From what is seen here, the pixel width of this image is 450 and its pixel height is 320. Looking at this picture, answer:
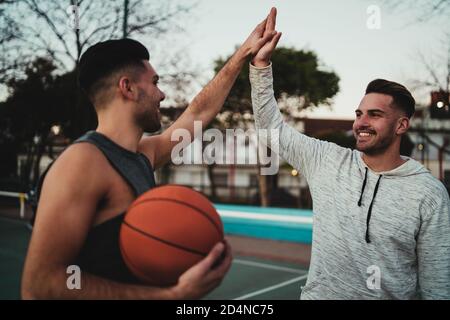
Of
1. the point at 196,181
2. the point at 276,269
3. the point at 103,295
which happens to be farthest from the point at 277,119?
the point at 196,181

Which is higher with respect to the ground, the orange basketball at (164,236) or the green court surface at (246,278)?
the orange basketball at (164,236)

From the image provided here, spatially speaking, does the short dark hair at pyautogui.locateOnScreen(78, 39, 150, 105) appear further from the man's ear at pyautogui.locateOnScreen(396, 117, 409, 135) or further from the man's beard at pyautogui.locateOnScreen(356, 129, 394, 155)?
the man's ear at pyautogui.locateOnScreen(396, 117, 409, 135)

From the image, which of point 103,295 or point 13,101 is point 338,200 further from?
point 13,101

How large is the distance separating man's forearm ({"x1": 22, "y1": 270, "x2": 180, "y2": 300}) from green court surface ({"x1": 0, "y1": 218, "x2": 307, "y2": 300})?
543cm

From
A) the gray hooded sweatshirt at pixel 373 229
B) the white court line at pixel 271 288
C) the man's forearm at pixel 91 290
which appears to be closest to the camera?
the man's forearm at pixel 91 290

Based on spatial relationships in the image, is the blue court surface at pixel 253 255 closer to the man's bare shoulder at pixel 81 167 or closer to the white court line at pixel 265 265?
the white court line at pixel 265 265

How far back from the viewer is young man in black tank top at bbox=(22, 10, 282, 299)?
1.33 metres

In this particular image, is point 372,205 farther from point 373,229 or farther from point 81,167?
point 81,167

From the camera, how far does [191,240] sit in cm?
142

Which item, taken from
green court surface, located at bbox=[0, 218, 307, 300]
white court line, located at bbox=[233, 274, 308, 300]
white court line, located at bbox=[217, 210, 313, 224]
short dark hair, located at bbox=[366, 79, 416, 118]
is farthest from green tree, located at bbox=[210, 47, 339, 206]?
short dark hair, located at bbox=[366, 79, 416, 118]

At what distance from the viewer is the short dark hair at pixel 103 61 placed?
1663mm

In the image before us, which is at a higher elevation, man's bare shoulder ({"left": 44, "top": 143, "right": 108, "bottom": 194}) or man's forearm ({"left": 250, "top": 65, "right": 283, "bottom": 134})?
man's forearm ({"left": 250, "top": 65, "right": 283, "bottom": 134})

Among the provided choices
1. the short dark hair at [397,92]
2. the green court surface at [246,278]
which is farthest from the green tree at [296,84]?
the short dark hair at [397,92]
